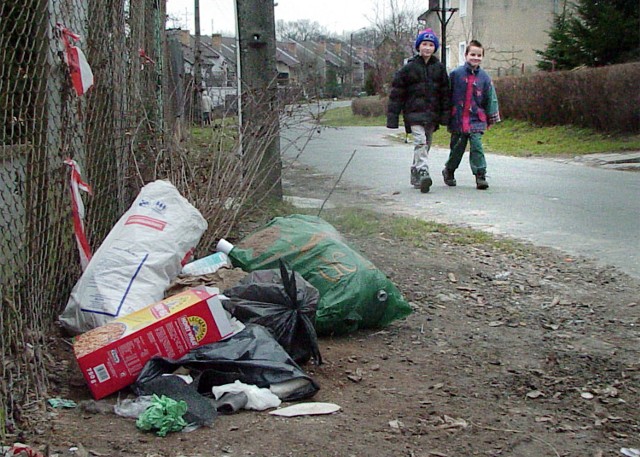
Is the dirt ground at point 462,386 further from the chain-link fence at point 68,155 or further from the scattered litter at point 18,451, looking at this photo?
the chain-link fence at point 68,155

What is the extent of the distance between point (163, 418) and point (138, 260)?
1255 millimetres

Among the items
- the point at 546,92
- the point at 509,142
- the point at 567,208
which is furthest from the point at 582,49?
the point at 567,208

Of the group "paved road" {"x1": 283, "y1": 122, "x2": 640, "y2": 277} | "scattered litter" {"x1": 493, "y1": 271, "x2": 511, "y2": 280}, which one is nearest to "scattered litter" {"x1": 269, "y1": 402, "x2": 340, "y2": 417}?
"scattered litter" {"x1": 493, "y1": 271, "x2": 511, "y2": 280}

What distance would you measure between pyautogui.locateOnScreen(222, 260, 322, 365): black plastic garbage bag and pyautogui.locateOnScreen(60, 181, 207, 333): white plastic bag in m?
0.46

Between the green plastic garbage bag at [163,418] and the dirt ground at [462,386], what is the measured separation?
0.10 feet

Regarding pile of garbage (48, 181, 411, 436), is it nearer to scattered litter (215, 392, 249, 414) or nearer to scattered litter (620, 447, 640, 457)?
scattered litter (215, 392, 249, 414)

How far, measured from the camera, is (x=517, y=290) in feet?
17.1

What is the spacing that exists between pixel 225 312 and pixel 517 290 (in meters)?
2.39

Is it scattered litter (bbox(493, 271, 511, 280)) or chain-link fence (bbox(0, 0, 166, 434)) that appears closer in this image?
chain-link fence (bbox(0, 0, 166, 434))

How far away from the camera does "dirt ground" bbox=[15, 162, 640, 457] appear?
9.37ft

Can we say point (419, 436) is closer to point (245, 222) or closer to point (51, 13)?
point (51, 13)

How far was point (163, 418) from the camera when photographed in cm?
287

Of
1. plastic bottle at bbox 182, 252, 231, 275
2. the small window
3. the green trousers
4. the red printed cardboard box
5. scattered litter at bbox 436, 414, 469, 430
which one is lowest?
scattered litter at bbox 436, 414, 469, 430

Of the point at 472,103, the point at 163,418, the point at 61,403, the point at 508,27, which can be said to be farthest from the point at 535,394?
the point at 508,27
